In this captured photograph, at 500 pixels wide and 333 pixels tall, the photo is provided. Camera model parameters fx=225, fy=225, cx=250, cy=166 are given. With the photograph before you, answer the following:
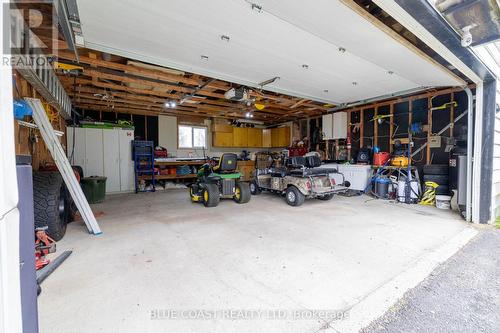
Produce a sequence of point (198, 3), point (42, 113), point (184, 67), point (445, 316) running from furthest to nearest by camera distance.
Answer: point (184, 67)
point (42, 113)
point (198, 3)
point (445, 316)

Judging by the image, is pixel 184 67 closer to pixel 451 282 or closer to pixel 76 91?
pixel 76 91

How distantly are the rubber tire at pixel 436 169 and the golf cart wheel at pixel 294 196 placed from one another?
2962 millimetres

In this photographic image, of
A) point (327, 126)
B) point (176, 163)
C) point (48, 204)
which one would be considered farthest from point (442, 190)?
point (176, 163)

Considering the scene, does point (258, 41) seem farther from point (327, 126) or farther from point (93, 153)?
point (93, 153)

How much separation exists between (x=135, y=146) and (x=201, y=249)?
205 inches

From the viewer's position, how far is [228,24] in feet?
8.24

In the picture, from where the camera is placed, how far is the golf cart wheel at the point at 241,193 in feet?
16.7

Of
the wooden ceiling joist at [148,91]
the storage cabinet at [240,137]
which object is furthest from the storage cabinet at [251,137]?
the wooden ceiling joist at [148,91]

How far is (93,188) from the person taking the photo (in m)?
5.15

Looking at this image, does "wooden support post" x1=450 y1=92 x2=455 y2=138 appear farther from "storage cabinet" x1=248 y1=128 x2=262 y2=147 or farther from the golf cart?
"storage cabinet" x1=248 y1=128 x2=262 y2=147

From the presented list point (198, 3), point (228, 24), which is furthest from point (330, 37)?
point (198, 3)

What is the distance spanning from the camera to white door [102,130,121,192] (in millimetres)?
6457

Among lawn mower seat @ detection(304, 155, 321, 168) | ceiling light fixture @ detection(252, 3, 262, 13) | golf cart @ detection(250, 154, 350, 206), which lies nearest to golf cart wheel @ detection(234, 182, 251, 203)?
golf cart @ detection(250, 154, 350, 206)

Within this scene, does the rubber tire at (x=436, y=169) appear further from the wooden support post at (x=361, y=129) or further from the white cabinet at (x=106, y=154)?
the white cabinet at (x=106, y=154)
